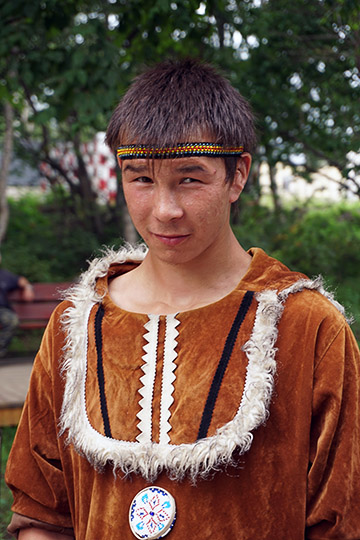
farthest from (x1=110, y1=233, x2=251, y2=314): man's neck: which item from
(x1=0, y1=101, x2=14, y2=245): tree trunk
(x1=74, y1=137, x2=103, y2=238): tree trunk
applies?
(x1=74, y1=137, x2=103, y2=238): tree trunk

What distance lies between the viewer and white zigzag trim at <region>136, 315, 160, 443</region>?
4.96 feet

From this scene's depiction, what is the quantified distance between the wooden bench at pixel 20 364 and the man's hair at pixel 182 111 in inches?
93.7

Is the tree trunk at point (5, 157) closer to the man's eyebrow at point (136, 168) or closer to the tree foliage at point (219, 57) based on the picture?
the tree foliage at point (219, 57)

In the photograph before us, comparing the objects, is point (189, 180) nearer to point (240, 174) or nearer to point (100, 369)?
point (240, 174)

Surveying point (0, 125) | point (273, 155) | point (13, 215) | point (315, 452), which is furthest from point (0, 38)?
point (13, 215)

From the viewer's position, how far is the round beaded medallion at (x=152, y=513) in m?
1.44

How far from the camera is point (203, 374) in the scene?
1495 millimetres

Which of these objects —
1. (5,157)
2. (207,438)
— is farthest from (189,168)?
(5,157)

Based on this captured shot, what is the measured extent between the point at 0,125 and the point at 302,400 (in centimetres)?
1017

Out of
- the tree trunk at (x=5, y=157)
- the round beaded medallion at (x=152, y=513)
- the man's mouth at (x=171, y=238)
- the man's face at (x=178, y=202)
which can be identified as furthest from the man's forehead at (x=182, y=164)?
the tree trunk at (x=5, y=157)

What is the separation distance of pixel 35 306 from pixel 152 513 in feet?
18.5

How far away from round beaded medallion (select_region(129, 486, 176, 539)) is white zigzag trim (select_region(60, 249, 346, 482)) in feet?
0.13

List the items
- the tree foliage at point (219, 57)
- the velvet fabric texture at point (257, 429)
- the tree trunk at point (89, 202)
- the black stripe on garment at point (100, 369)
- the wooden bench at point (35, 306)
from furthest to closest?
the tree trunk at point (89, 202), the wooden bench at point (35, 306), the tree foliage at point (219, 57), the black stripe on garment at point (100, 369), the velvet fabric texture at point (257, 429)

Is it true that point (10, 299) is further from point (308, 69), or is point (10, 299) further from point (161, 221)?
point (161, 221)
